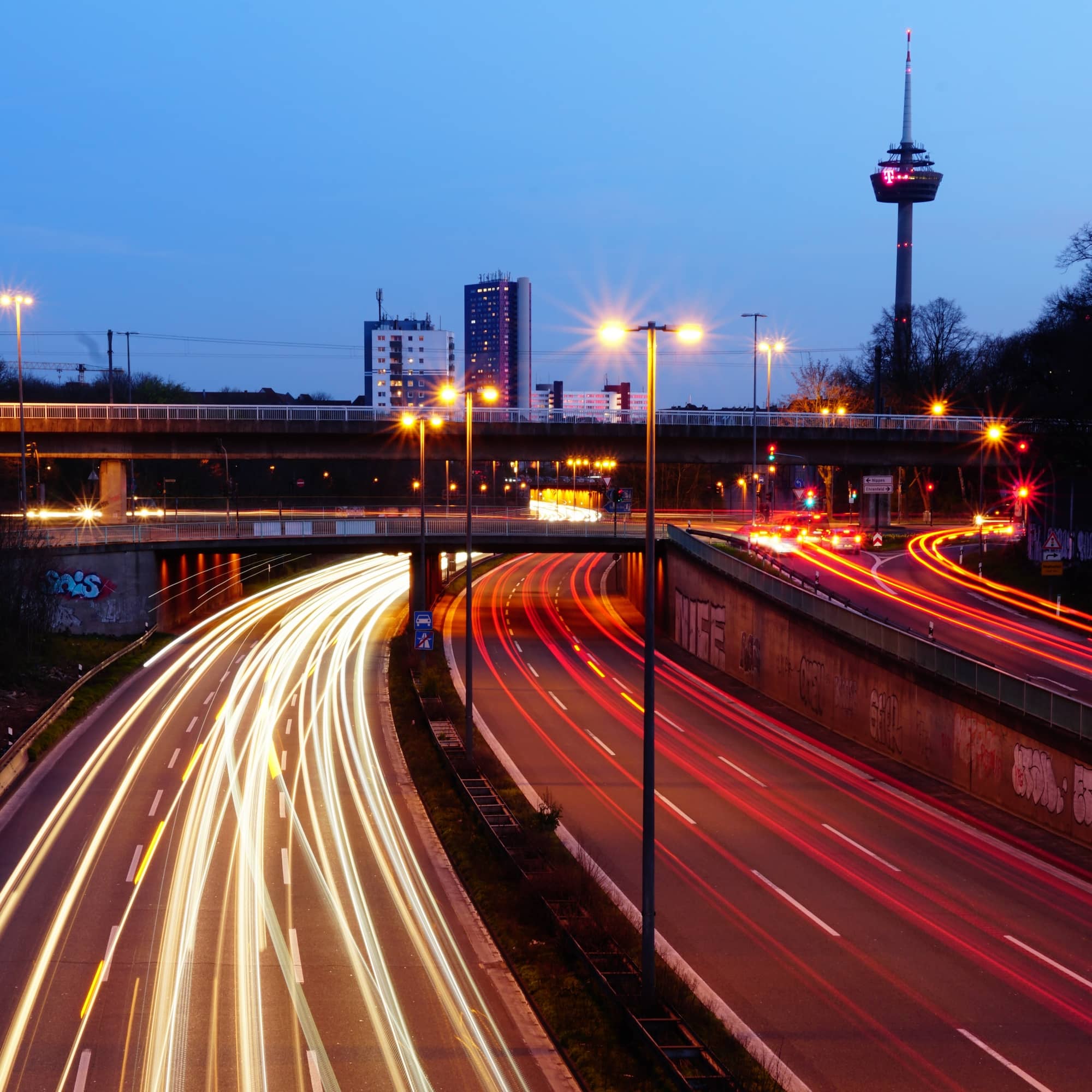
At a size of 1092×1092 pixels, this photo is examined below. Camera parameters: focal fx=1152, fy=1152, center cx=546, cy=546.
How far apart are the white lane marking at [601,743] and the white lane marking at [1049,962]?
13.9 m

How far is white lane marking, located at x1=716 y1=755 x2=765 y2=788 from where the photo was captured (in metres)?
26.9

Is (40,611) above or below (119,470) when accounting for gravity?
below

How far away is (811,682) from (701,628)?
12.1m

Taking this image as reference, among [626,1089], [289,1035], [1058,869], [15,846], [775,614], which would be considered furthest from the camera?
[775,614]

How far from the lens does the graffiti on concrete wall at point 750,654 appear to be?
38781mm

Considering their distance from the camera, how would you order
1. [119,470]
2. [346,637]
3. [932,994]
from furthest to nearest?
[119,470], [346,637], [932,994]

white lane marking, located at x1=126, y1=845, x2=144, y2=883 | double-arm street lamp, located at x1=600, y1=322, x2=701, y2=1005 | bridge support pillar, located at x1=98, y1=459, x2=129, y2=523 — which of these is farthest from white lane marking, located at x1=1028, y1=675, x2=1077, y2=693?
bridge support pillar, located at x1=98, y1=459, x2=129, y2=523

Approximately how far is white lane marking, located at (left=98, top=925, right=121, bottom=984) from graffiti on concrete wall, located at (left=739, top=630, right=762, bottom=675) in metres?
25.2

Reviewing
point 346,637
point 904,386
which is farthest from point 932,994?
point 904,386

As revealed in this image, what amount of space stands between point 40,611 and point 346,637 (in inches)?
539

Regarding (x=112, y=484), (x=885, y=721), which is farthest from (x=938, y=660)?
(x=112, y=484)

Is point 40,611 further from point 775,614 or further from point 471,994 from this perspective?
point 471,994

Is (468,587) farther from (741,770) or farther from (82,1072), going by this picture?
(82,1072)

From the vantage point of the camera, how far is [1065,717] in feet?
70.3
